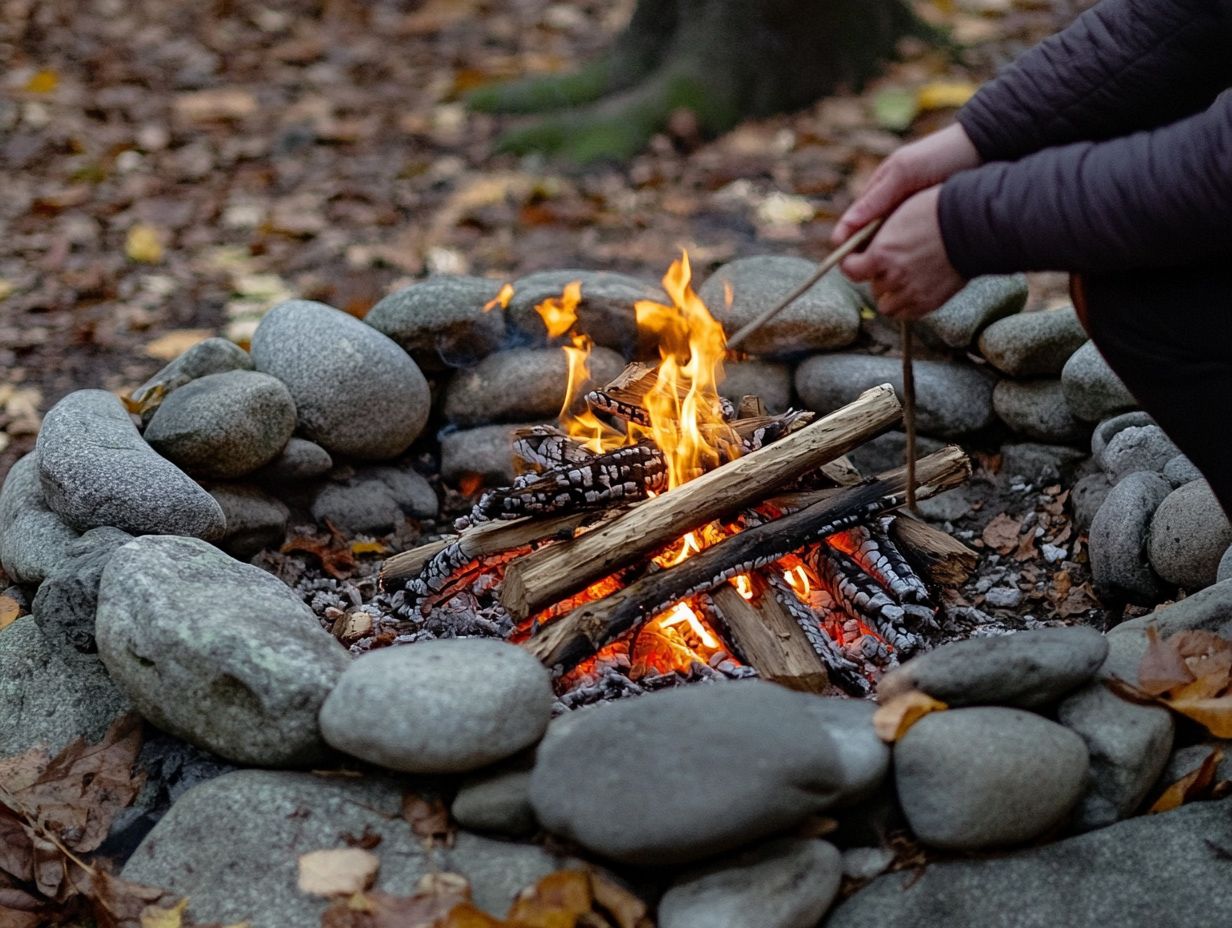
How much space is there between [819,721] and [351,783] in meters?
0.95

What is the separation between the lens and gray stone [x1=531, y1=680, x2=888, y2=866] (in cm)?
210

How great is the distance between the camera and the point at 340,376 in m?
3.74

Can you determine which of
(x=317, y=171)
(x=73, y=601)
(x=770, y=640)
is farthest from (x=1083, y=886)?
(x=317, y=171)

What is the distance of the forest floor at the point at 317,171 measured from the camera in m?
5.28

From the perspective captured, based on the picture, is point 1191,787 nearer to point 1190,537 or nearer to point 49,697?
point 1190,537

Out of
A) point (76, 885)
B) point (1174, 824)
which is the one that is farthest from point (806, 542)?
point (76, 885)

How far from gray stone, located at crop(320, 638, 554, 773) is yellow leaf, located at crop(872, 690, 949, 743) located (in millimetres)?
647

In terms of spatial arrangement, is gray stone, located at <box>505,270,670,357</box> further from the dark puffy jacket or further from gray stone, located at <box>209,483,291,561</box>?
the dark puffy jacket

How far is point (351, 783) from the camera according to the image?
2.47 m

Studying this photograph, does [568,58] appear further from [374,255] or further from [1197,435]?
[1197,435]

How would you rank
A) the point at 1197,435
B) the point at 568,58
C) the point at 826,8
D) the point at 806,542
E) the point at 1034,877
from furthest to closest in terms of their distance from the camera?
1. the point at 568,58
2. the point at 826,8
3. the point at 806,542
4. the point at 1197,435
5. the point at 1034,877

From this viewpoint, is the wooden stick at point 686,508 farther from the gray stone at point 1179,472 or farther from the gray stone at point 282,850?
the gray stone at point 1179,472

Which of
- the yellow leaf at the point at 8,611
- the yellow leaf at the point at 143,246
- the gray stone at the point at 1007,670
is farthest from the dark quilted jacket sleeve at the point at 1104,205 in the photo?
the yellow leaf at the point at 143,246

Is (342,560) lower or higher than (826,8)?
lower
